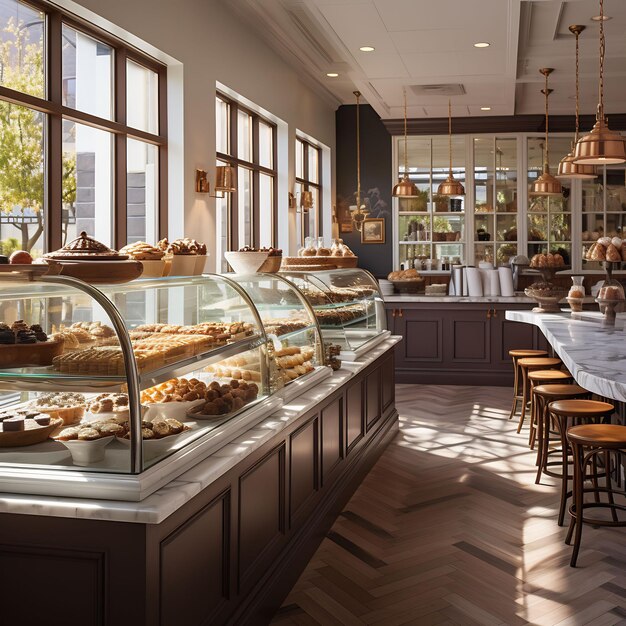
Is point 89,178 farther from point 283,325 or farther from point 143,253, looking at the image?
point 143,253

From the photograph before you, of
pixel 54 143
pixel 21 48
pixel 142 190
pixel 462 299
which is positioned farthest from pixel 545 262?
pixel 21 48

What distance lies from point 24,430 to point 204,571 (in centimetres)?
72

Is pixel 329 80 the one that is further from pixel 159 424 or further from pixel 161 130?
pixel 159 424

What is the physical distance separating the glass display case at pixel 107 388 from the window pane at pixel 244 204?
5415 mm

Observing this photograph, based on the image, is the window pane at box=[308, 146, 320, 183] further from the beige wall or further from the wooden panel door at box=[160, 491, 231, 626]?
the wooden panel door at box=[160, 491, 231, 626]

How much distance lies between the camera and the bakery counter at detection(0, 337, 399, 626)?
219 cm

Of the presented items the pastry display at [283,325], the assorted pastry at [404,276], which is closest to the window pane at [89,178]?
the pastry display at [283,325]

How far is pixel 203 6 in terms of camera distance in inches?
253

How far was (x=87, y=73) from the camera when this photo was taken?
5363mm

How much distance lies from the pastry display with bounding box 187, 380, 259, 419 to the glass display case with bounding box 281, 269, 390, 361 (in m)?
1.26

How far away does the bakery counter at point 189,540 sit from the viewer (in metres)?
2.19

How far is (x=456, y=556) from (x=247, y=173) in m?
5.90

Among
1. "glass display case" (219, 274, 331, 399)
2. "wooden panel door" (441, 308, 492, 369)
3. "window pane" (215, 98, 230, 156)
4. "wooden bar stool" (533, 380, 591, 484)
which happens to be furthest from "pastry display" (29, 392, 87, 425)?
"wooden panel door" (441, 308, 492, 369)

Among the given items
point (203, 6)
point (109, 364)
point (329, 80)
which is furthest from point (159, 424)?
point (329, 80)
